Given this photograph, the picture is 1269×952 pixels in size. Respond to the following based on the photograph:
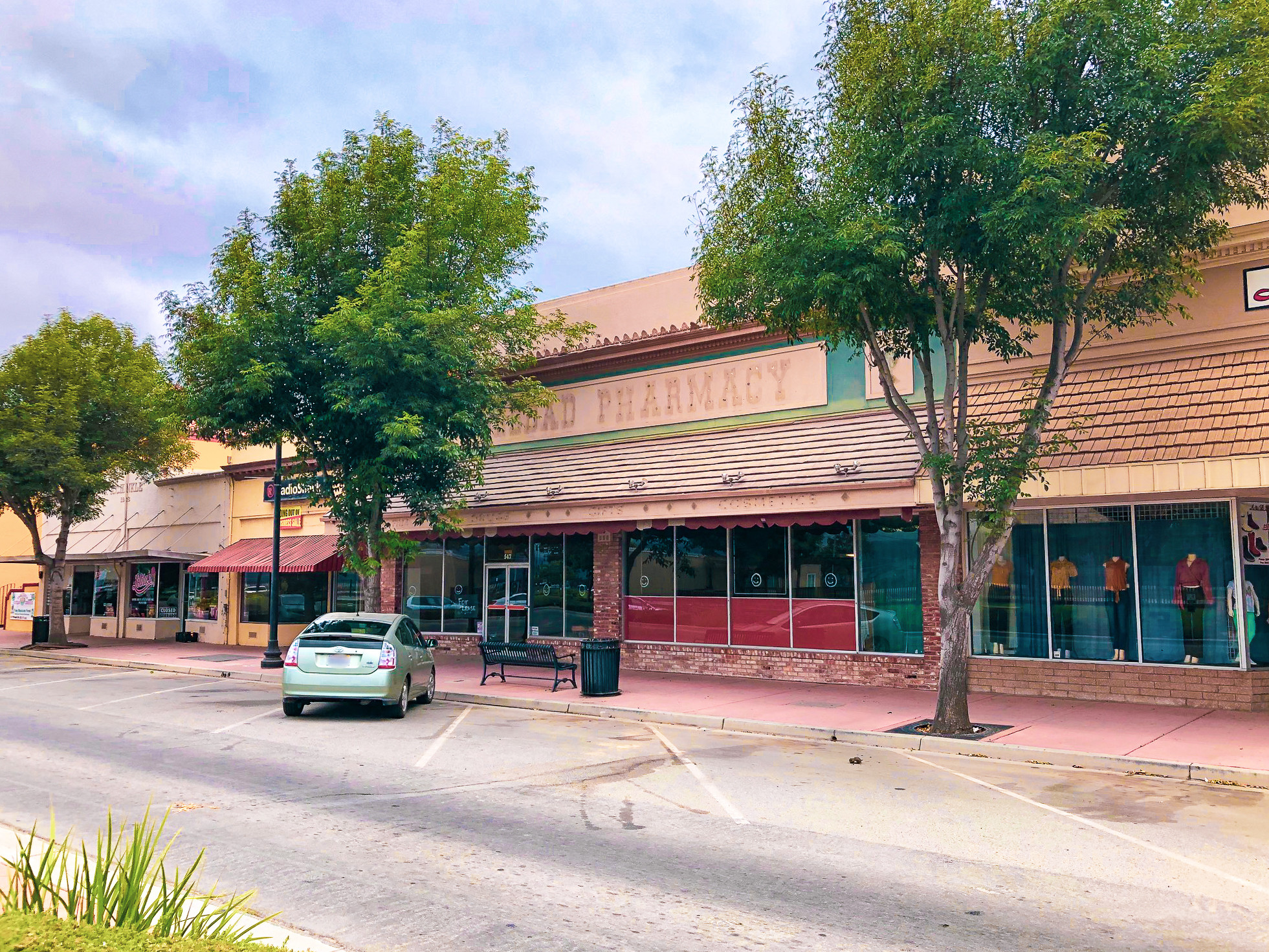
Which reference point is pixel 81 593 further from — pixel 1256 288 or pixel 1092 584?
pixel 1256 288

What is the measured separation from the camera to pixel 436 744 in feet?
40.3

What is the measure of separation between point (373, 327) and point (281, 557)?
42.6 ft

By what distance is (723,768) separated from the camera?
1091 centimetres

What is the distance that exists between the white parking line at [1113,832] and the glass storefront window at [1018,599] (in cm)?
569

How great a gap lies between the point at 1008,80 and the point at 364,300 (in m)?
11.0

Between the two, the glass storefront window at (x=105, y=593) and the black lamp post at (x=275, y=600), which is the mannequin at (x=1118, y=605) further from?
the glass storefront window at (x=105, y=593)

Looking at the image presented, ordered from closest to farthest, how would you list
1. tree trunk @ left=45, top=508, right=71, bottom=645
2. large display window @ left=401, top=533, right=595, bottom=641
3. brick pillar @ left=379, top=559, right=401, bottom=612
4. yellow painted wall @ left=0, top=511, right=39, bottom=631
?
1. large display window @ left=401, top=533, right=595, bottom=641
2. brick pillar @ left=379, top=559, right=401, bottom=612
3. tree trunk @ left=45, top=508, right=71, bottom=645
4. yellow painted wall @ left=0, top=511, right=39, bottom=631

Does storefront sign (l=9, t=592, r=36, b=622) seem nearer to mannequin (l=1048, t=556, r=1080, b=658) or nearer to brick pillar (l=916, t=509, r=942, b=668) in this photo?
brick pillar (l=916, t=509, r=942, b=668)

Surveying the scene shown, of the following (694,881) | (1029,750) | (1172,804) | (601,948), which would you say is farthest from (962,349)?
(601,948)

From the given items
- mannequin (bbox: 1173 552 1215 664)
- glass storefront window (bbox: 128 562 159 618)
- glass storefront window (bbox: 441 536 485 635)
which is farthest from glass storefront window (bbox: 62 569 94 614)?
mannequin (bbox: 1173 552 1215 664)

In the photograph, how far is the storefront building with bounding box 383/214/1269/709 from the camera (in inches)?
567

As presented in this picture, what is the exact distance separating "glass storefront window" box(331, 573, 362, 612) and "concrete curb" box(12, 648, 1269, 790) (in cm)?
1166

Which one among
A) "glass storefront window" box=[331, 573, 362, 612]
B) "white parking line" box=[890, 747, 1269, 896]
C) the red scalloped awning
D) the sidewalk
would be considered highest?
the red scalloped awning

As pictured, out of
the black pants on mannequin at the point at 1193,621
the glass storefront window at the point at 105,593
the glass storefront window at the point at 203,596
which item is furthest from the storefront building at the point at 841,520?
the glass storefront window at the point at 105,593
